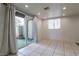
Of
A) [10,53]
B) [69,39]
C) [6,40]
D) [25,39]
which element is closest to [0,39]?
[6,40]

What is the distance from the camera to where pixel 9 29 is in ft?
12.4

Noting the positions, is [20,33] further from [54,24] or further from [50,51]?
[54,24]

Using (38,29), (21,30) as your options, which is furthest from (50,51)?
(38,29)

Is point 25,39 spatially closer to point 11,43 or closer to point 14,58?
point 11,43

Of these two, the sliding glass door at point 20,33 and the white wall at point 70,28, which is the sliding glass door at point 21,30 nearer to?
the sliding glass door at point 20,33

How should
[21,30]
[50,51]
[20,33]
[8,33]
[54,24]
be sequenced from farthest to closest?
[54,24]
[21,30]
[20,33]
[50,51]
[8,33]

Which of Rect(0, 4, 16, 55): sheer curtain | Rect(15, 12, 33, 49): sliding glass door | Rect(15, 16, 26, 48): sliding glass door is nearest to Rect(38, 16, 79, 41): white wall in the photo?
Rect(15, 12, 33, 49): sliding glass door

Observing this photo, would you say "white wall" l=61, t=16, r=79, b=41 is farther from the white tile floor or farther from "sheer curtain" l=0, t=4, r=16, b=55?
"sheer curtain" l=0, t=4, r=16, b=55

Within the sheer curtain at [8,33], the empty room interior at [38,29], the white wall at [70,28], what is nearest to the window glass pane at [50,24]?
the empty room interior at [38,29]

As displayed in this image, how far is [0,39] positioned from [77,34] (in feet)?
19.0

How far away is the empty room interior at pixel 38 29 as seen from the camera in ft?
12.2

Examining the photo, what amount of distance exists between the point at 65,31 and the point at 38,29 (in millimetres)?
2271

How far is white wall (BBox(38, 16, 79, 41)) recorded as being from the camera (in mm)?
7438

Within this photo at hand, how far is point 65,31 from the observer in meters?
8.04
